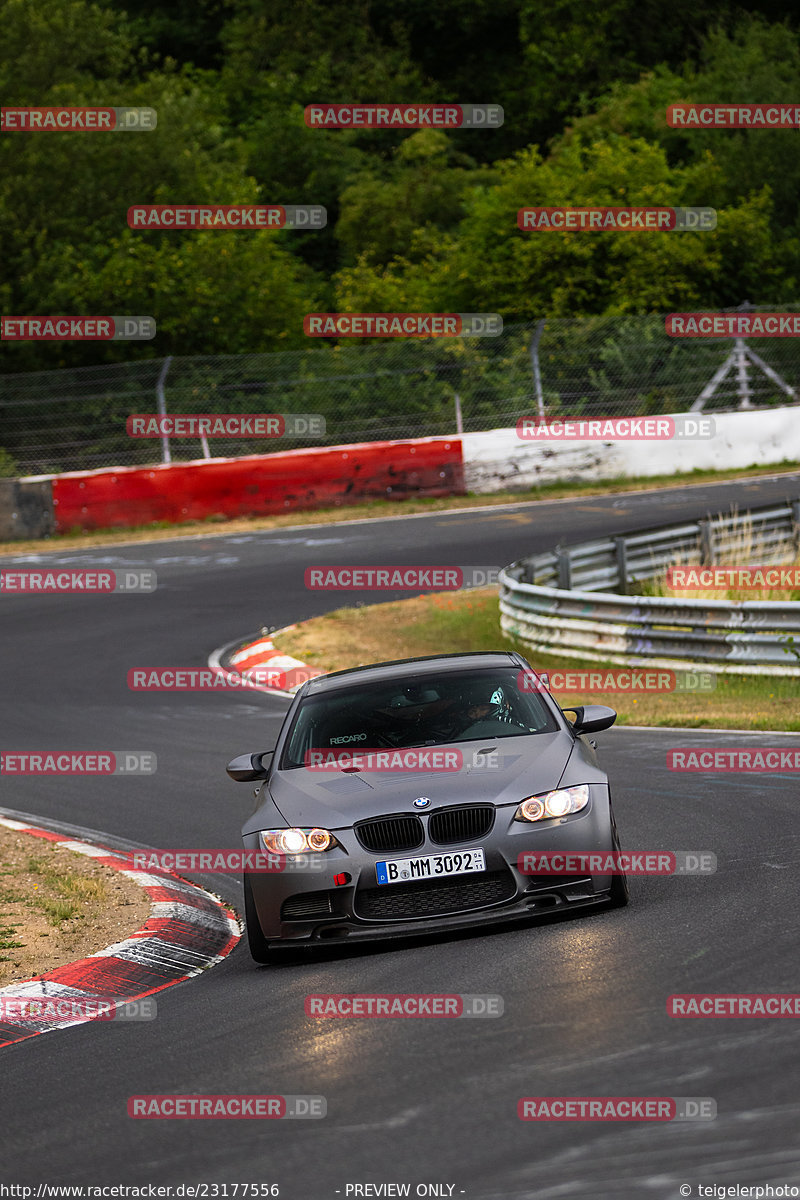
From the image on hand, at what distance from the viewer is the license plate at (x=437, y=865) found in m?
7.00

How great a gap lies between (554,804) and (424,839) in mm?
629

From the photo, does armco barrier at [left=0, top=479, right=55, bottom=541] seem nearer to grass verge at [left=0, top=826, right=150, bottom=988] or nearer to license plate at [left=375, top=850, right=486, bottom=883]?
grass verge at [left=0, top=826, right=150, bottom=988]

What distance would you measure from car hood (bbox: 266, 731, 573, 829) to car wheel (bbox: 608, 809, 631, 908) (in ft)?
1.27

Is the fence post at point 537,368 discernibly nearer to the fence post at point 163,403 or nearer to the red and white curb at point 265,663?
the fence post at point 163,403

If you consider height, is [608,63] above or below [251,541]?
above

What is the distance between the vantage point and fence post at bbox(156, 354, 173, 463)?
28.2 meters

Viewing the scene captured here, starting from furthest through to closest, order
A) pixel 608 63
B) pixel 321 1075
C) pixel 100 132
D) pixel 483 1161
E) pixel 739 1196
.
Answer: pixel 608 63
pixel 100 132
pixel 321 1075
pixel 483 1161
pixel 739 1196

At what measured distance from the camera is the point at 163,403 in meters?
28.6

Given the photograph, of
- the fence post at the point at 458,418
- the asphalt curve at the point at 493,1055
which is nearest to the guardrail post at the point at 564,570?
the asphalt curve at the point at 493,1055

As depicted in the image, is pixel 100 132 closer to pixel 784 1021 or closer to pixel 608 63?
pixel 608 63

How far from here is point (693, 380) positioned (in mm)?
31016

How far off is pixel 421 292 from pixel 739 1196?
3619cm

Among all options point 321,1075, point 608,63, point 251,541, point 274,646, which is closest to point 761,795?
point 321,1075

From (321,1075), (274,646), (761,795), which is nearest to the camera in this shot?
(321,1075)
